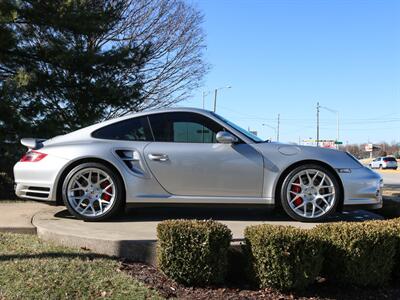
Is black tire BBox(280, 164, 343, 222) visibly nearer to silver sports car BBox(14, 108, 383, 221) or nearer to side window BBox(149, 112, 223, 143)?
silver sports car BBox(14, 108, 383, 221)

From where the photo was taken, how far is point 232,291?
4129 millimetres

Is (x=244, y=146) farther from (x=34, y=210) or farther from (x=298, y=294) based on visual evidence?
(x=34, y=210)

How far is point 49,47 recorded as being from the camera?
1078cm

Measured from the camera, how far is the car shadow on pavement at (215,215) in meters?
6.07

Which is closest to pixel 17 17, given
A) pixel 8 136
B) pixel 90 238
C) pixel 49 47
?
pixel 49 47

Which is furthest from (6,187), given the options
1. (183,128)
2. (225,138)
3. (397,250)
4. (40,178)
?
(397,250)

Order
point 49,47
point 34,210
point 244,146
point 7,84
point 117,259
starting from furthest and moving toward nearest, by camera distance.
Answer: point 49,47 → point 7,84 → point 34,210 → point 244,146 → point 117,259

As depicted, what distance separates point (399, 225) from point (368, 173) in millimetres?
1301

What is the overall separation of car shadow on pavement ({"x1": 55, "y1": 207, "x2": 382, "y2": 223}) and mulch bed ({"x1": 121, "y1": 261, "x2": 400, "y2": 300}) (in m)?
1.59

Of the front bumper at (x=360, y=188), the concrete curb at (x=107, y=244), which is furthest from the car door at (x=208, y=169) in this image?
the concrete curb at (x=107, y=244)

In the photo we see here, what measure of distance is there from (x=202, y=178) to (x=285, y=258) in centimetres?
198

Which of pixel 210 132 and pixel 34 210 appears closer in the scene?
pixel 210 132

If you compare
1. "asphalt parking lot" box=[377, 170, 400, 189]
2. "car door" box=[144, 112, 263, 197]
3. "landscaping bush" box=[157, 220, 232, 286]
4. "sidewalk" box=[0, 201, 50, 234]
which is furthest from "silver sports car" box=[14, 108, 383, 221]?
"asphalt parking lot" box=[377, 170, 400, 189]

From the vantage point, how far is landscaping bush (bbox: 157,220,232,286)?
4.10 meters
